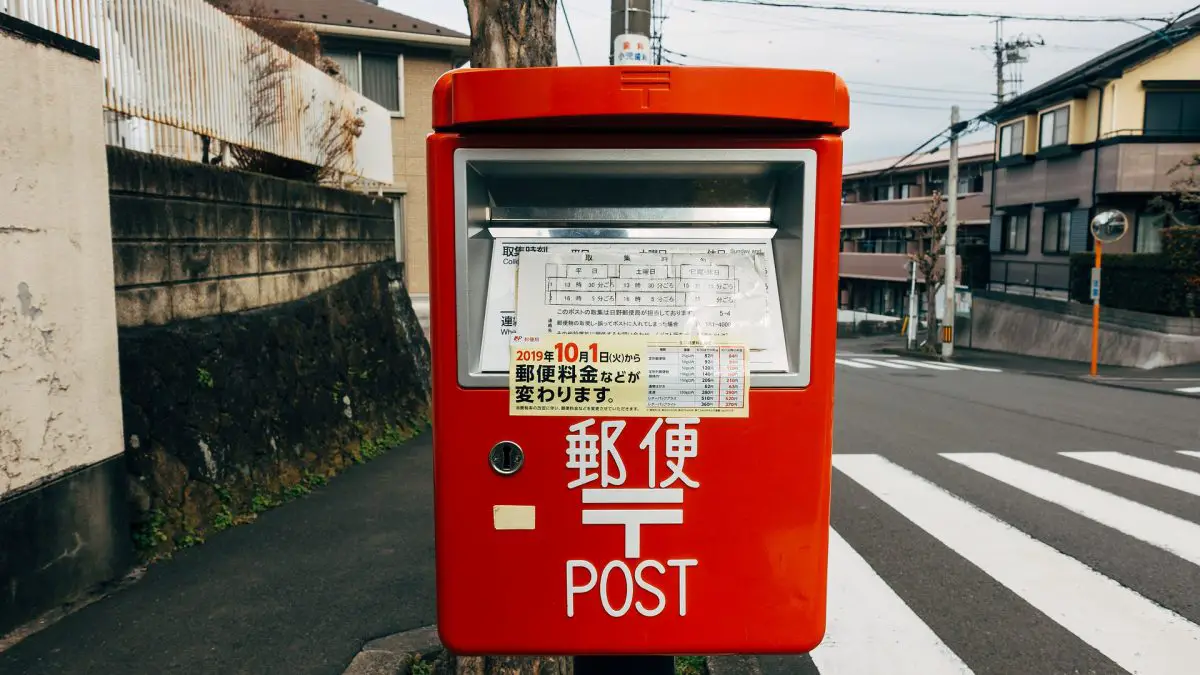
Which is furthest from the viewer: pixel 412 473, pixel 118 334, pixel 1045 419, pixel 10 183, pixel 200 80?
pixel 1045 419

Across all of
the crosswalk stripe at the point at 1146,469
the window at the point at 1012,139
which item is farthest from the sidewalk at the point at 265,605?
the window at the point at 1012,139

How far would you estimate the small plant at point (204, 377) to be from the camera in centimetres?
495

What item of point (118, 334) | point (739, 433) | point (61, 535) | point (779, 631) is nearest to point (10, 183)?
point (118, 334)

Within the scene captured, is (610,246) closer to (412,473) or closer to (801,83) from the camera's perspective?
(801,83)

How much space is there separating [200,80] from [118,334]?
8.03 feet

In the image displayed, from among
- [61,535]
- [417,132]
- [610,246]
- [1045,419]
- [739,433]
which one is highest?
[417,132]

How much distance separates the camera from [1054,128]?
2441 cm

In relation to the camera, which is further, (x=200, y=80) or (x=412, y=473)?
(x=412, y=473)

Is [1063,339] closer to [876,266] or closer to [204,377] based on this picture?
[876,266]

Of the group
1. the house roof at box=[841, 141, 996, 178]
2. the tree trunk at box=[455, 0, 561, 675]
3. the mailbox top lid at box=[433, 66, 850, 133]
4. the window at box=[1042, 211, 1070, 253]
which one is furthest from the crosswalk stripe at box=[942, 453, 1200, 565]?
the house roof at box=[841, 141, 996, 178]

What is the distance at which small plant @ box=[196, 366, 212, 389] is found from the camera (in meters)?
4.95

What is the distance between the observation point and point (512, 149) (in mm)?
1993

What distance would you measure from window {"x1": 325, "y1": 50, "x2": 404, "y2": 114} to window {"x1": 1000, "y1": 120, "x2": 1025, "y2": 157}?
21.1 meters

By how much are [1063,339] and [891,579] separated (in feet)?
65.3
